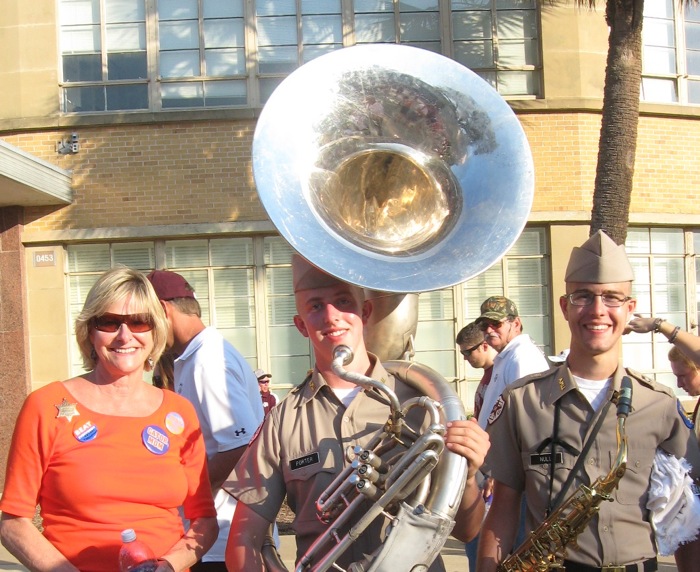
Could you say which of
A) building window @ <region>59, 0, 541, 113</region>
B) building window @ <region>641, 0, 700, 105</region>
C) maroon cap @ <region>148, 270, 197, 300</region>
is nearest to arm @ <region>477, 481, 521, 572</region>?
maroon cap @ <region>148, 270, 197, 300</region>

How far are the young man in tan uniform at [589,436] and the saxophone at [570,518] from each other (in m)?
0.05

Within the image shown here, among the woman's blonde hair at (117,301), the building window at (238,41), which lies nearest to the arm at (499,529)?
the woman's blonde hair at (117,301)

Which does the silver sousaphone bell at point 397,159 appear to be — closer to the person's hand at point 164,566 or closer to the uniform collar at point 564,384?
the uniform collar at point 564,384

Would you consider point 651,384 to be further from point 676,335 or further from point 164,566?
point 164,566

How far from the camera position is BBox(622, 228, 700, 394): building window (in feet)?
36.4

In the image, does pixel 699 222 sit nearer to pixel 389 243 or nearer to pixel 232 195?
pixel 232 195

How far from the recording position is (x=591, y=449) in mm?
2611

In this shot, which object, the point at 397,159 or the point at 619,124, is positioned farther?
the point at 619,124

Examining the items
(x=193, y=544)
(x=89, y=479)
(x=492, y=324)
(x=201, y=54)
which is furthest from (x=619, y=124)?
(x=89, y=479)

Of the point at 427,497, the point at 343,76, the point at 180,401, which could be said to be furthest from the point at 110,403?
the point at 343,76

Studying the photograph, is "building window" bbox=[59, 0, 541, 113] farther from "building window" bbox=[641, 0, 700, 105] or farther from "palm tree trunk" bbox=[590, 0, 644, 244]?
"palm tree trunk" bbox=[590, 0, 644, 244]

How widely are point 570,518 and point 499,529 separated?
0.83 ft

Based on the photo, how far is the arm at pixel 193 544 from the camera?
2518mm

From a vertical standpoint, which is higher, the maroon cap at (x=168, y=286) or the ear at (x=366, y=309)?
the maroon cap at (x=168, y=286)
